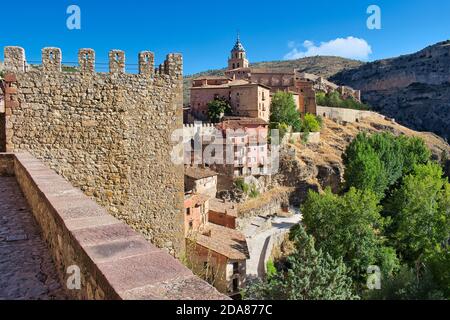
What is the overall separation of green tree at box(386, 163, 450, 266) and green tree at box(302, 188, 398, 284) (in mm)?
2182

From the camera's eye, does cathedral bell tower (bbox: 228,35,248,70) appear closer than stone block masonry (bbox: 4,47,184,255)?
No

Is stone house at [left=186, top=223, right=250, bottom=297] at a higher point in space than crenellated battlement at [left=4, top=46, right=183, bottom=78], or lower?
lower

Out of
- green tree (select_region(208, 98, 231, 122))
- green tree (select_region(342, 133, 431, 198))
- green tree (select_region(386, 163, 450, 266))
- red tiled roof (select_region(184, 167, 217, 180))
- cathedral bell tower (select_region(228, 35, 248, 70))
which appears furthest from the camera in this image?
cathedral bell tower (select_region(228, 35, 248, 70))

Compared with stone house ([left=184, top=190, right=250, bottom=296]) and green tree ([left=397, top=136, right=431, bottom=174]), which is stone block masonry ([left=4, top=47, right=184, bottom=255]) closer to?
stone house ([left=184, top=190, right=250, bottom=296])

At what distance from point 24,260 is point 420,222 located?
2863 cm

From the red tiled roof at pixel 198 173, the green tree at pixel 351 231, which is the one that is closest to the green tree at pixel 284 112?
→ the red tiled roof at pixel 198 173

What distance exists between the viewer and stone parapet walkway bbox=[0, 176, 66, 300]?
348 cm

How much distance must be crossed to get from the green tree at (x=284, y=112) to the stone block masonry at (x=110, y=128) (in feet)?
143

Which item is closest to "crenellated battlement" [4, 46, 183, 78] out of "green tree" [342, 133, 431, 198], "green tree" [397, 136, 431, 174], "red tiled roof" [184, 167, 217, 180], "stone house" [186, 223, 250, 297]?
"stone house" [186, 223, 250, 297]

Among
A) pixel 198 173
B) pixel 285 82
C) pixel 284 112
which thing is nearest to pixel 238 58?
pixel 285 82

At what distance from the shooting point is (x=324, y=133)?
61625 mm

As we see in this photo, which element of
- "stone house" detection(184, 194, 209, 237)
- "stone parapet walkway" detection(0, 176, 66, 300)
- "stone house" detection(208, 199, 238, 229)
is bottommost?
"stone house" detection(208, 199, 238, 229)

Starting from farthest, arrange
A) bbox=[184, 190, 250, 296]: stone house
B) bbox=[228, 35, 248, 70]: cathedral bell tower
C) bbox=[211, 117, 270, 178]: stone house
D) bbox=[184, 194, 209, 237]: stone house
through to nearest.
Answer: bbox=[228, 35, 248, 70]: cathedral bell tower, bbox=[211, 117, 270, 178]: stone house, bbox=[184, 194, 209, 237]: stone house, bbox=[184, 190, 250, 296]: stone house

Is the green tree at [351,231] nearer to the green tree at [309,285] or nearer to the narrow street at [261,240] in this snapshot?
the narrow street at [261,240]
